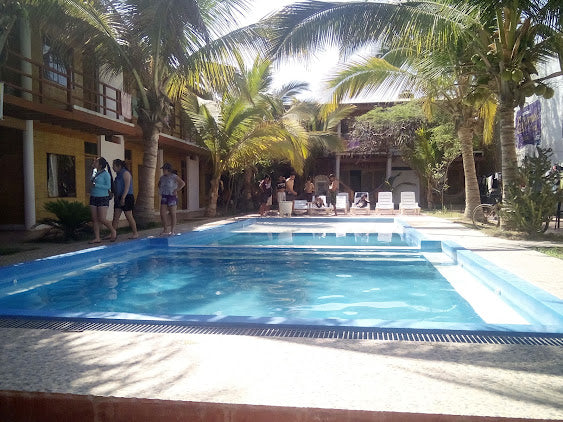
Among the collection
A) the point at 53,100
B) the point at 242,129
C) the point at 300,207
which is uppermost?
the point at 53,100

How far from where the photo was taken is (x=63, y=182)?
44.3ft

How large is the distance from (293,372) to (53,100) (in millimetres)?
11137

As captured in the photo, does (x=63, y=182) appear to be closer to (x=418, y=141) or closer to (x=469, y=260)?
(x=469, y=260)

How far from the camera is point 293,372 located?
2.54m

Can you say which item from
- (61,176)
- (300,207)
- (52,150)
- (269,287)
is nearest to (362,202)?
(300,207)

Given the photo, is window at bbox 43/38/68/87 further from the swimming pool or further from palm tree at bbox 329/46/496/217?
palm tree at bbox 329/46/496/217

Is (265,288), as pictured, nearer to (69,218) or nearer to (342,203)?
(69,218)

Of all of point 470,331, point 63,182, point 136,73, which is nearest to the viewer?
point 470,331

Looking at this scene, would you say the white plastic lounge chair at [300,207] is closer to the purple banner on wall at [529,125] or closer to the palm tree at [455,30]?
the purple banner on wall at [529,125]

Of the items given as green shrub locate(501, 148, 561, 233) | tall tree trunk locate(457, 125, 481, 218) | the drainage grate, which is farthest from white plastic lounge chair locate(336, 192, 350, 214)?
the drainage grate

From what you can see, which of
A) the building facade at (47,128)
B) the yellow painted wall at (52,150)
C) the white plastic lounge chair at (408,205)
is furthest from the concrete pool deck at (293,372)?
the white plastic lounge chair at (408,205)

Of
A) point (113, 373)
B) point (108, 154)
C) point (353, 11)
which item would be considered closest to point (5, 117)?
point (108, 154)

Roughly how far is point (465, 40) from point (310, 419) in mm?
8883

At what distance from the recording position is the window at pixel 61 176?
1298cm
